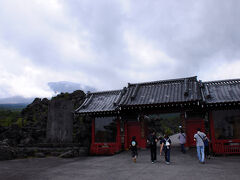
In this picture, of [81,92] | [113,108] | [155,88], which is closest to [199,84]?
[155,88]

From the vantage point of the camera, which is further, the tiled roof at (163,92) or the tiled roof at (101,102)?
the tiled roof at (101,102)

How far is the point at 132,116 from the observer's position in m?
18.4

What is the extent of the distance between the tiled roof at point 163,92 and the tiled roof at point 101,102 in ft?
3.74

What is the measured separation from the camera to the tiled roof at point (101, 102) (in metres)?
18.2

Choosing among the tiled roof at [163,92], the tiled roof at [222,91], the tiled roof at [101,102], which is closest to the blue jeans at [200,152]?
the tiled roof at [163,92]

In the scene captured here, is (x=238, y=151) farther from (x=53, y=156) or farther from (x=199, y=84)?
(x=53, y=156)

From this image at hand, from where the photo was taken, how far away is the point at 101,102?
1998 cm

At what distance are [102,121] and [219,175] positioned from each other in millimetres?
12177

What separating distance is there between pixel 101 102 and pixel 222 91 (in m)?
A: 11.0

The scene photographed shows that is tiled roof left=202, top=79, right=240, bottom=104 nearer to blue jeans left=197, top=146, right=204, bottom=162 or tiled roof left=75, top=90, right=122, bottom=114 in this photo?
blue jeans left=197, top=146, right=204, bottom=162

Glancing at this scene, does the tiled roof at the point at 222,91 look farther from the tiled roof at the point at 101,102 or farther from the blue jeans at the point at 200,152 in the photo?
the tiled roof at the point at 101,102

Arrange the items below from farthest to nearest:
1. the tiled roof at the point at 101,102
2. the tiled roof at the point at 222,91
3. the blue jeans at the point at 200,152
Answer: the tiled roof at the point at 101,102, the tiled roof at the point at 222,91, the blue jeans at the point at 200,152

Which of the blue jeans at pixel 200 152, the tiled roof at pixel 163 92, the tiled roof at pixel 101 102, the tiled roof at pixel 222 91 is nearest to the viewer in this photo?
the blue jeans at pixel 200 152

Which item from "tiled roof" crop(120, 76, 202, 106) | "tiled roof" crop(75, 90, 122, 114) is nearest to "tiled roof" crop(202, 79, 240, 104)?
"tiled roof" crop(120, 76, 202, 106)
